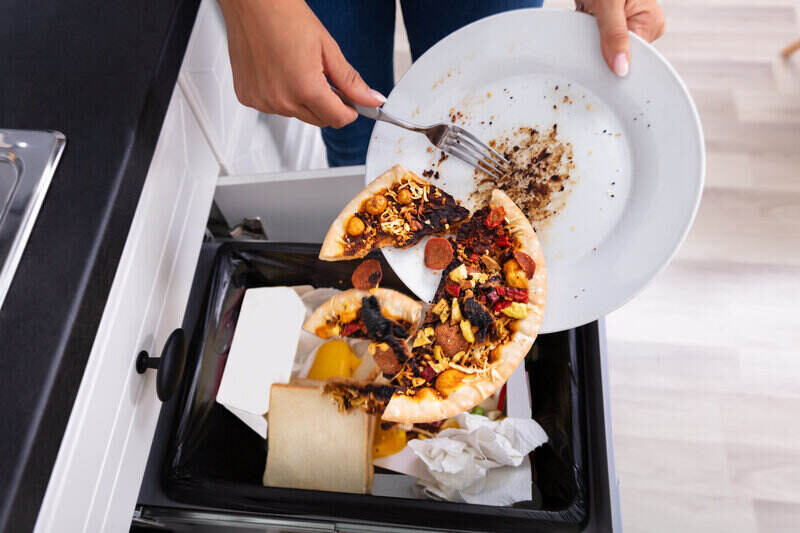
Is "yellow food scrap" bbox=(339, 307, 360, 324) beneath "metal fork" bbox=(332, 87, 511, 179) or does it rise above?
beneath

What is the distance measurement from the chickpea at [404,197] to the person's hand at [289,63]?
0.10 metres

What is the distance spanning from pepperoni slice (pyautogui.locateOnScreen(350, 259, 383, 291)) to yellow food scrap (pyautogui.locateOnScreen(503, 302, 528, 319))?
157mm

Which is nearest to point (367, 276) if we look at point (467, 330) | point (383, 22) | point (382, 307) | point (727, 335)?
point (382, 307)

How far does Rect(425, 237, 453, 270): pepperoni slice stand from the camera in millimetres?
612

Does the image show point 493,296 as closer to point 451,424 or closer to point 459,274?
point 459,274

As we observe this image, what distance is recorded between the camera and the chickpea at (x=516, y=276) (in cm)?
58

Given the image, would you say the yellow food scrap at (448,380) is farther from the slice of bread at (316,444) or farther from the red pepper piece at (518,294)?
the slice of bread at (316,444)

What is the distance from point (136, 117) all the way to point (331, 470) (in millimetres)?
520

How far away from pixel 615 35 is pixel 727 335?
1013mm

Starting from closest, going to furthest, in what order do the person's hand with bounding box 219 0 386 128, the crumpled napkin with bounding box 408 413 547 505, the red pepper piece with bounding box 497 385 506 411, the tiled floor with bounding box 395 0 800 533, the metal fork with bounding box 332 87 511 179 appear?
the person's hand with bounding box 219 0 386 128, the metal fork with bounding box 332 87 511 179, the crumpled napkin with bounding box 408 413 547 505, the red pepper piece with bounding box 497 385 506 411, the tiled floor with bounding box 395 0 800 533

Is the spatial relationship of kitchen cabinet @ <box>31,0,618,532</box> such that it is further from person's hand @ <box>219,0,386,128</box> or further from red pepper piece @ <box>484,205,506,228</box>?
red pepper piece @ <box>484,205,506,228</box>

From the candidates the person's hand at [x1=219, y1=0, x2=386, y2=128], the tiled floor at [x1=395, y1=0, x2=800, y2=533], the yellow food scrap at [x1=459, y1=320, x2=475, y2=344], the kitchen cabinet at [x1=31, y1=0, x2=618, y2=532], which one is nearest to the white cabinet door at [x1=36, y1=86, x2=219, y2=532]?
the kitchen cabinet at [x1=31, y1=0, x2=618, y2=532]

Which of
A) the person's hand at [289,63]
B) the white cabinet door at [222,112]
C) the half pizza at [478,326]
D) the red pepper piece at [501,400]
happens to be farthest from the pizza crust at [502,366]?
the white cabinet door at [222,112]

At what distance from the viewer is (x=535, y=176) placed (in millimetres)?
646
